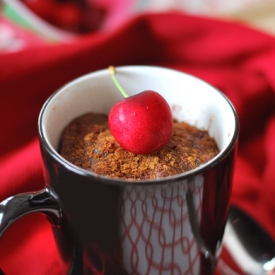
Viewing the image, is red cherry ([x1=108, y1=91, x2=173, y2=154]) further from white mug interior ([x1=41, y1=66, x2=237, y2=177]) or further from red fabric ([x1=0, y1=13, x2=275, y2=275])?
red fabric ([x1=0, y1=13, x2=275, y2=275])

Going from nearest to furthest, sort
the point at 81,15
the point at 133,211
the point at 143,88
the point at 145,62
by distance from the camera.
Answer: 1. the point at 133,211
2. the point at 143,88
3. the point at 145,62
4. the point at 81,15

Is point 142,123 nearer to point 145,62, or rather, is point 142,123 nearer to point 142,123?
point 142,123

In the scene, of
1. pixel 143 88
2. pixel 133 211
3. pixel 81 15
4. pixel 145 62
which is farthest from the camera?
pixel 81 15

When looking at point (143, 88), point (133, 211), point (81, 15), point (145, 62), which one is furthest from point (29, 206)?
point (81, 15)

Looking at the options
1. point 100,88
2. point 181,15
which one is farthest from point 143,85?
point 181,15

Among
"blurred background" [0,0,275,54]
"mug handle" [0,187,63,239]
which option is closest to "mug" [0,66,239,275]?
"mug handle" [0,187,63,239]

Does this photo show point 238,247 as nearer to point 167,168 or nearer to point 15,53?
point 167,168

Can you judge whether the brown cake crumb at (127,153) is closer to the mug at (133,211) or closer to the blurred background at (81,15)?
the mug at (133,211)
